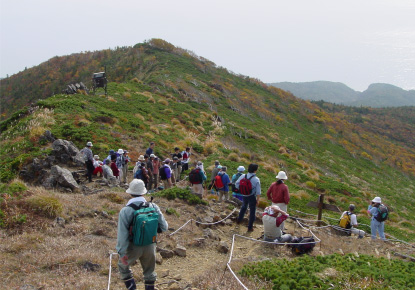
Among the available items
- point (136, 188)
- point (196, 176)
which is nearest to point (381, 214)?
point (196, 176)

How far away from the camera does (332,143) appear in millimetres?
39875

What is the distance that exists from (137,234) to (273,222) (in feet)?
13.9

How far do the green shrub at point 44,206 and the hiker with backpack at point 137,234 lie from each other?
11.4ft

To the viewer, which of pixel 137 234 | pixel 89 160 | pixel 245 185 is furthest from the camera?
pixel 89 160

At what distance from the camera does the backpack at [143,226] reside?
452 cm

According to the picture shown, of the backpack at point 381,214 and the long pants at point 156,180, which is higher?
the long pants at point 156,180

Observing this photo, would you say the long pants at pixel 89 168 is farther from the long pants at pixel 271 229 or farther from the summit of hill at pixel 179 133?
the long pants at pixel 271 229

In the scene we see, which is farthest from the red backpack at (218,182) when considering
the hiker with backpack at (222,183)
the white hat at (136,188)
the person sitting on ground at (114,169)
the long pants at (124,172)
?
the white hat at (136,188)

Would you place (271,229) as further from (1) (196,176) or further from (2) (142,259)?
(1) (196,176)

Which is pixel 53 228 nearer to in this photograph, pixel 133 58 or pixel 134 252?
pixel 134 252

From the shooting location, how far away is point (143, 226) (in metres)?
4.52

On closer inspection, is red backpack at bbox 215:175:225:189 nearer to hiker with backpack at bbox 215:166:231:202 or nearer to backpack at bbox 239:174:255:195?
hiker with backpack at bbox 215:166:231:202

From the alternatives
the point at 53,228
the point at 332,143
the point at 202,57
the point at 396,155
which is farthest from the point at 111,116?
the point at 396,155

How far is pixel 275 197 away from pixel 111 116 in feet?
47.7
